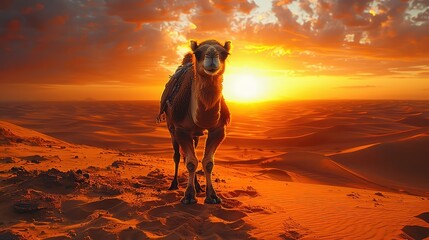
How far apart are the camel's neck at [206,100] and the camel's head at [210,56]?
166 millimetres

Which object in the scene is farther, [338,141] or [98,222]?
[338,141]

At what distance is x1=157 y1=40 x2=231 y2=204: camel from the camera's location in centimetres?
516

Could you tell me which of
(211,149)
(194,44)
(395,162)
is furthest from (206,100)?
(395,162)

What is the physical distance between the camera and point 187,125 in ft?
20.2

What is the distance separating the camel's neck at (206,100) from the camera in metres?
5.23

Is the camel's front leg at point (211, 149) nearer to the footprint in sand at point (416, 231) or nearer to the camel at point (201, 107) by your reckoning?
the camel at point (201, 107)

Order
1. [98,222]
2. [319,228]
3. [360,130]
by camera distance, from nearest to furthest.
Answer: [98,222] < [319,228] < [360,130]

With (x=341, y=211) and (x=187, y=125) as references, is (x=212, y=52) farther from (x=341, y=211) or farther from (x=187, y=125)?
(x=341, y=211)

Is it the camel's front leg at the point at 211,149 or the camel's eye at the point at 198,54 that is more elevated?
the camel's eye at the point at 198,54

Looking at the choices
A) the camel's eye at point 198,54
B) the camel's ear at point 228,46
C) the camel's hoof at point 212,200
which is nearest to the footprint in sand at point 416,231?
the camel's hoof at point 212,200

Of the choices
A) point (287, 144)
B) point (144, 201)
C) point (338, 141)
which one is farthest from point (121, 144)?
point (144, 201)

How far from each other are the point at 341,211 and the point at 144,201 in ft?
12.7

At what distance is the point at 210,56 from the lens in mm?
4852

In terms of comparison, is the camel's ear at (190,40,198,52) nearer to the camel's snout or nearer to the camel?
the camel
